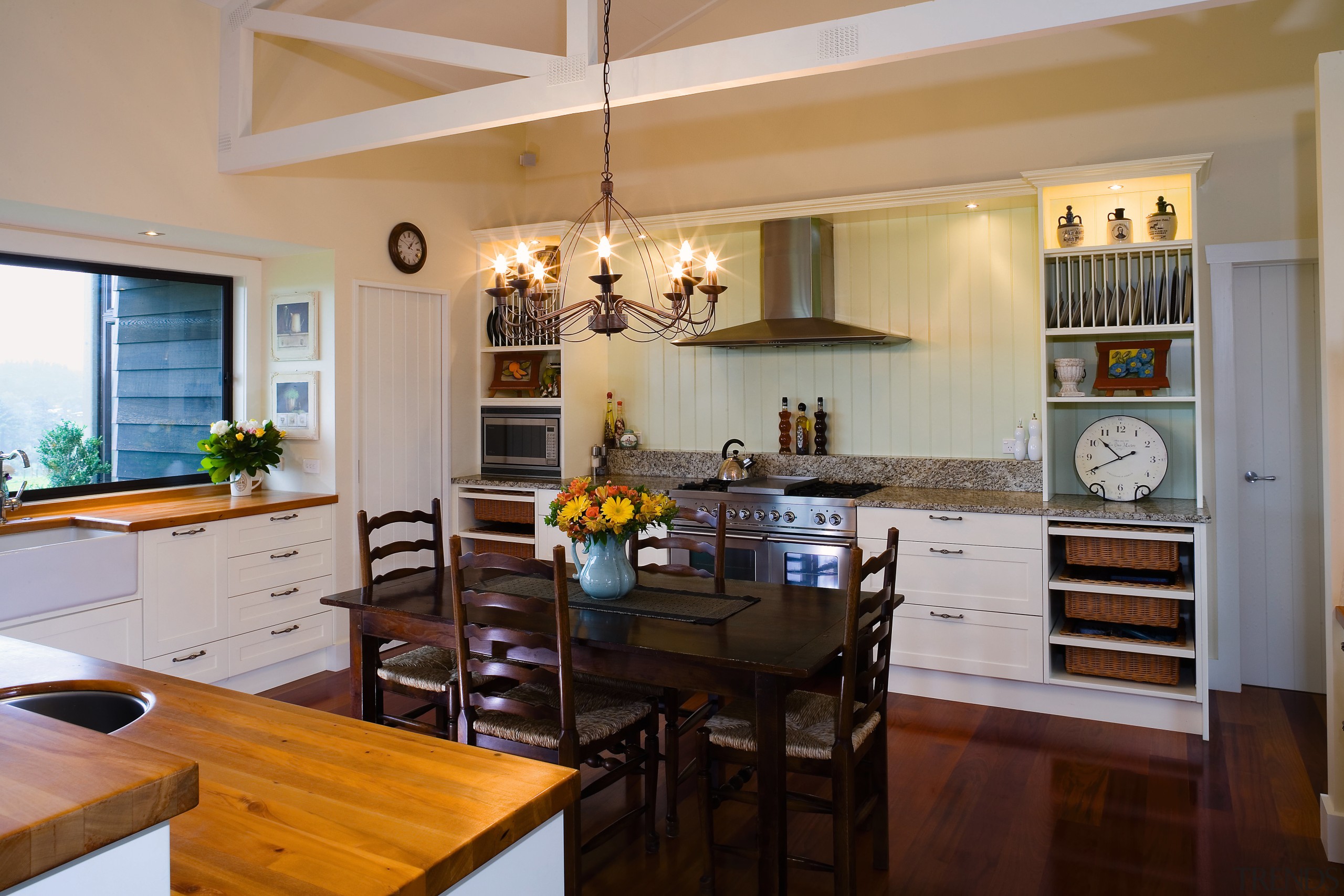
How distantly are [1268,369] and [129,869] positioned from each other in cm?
460

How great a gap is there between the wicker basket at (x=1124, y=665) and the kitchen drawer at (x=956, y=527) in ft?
1.58

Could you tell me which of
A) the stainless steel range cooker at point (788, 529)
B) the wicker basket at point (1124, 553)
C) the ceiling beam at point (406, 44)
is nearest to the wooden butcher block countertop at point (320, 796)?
the ceiling beam at point (406, 44)

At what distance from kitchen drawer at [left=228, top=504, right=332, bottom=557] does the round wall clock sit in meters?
1.38

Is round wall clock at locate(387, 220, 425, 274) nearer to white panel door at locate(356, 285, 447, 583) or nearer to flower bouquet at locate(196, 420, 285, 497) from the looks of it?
→ white panel door at locate(356, 285, 447, 583)

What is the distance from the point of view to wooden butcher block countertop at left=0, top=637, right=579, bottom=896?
1.00 m

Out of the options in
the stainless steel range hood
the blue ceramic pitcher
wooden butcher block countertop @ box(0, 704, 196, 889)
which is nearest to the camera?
wooden butcher block countertop @ box(0, 704, 196, 889)

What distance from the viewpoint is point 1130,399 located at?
3.99 meters

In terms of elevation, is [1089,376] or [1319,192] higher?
[1319,192]

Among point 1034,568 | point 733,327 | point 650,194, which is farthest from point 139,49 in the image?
point 1034,568

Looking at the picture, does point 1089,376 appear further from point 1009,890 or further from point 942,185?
point 1009,890

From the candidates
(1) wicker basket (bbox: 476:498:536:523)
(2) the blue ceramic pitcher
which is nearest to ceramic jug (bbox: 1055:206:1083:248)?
(2) the blue ceramic pitcher

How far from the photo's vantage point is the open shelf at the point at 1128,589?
3553 mm

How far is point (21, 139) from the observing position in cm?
335

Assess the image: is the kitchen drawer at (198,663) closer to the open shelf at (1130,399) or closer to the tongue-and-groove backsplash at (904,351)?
the tongue-and-groove backsplash at (904,351)
